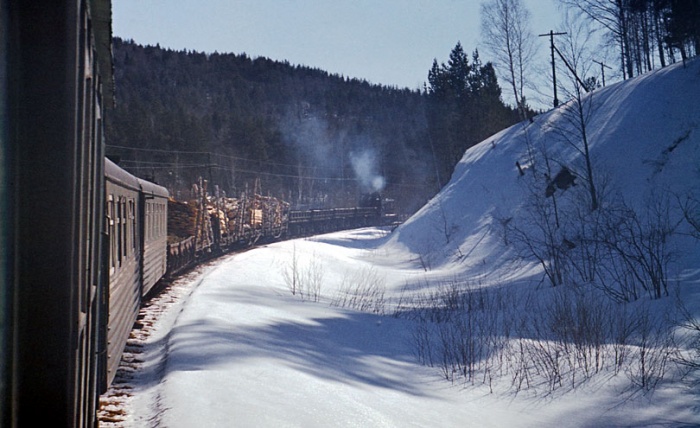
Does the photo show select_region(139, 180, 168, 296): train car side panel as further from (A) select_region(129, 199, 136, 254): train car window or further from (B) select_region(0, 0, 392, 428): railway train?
(B) select_region(0, 0, 392, 428): railway train

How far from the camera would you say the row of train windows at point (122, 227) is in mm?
5738

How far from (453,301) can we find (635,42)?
2991 centimetres

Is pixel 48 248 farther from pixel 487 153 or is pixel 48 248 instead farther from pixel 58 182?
pixel 487 153

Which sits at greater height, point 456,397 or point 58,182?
point 58,182

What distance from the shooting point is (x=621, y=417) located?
6070 mm

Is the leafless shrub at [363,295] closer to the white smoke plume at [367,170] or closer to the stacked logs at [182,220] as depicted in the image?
the stacked logs at [182,220]

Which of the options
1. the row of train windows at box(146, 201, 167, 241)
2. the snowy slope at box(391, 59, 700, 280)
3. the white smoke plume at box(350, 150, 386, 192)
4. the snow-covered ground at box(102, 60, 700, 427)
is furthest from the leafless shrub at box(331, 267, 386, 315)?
the white smoke plume at box(350, 150, 386, 192)

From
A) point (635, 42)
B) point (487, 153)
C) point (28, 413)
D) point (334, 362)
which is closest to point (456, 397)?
point (334, 362)

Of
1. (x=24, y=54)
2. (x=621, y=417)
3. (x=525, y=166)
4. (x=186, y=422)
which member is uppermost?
(x=525, y=166)

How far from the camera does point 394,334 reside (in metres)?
10.4

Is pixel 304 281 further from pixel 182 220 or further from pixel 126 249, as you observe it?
pixel 126 249

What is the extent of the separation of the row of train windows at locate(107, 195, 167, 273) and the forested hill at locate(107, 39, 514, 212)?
25630mm

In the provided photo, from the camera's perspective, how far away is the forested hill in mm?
65250

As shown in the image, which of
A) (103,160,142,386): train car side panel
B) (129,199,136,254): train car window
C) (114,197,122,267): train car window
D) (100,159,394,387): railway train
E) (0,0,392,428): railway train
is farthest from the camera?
(129,199,136,254): train car window
